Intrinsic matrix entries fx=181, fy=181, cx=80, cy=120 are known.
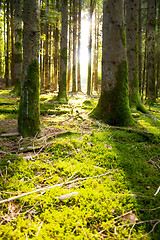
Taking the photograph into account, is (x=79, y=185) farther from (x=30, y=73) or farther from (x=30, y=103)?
(x=30, y=73)

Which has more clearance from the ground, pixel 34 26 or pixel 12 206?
pixel 34 26

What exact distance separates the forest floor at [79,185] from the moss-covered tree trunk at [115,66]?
1103 millimetres

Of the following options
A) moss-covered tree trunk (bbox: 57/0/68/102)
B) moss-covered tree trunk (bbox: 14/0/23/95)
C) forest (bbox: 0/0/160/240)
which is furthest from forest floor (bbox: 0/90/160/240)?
moss-covered tree trunk (bbox: 14/0/23/95)

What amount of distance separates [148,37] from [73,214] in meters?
12.1

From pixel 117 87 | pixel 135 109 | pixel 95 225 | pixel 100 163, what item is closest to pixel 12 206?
pixel 95 225

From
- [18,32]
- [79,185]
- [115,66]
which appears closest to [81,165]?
[79,185]

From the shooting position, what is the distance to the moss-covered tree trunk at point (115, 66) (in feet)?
18.4

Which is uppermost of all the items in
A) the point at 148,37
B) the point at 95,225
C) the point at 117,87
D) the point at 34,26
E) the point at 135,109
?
the point at 148,37

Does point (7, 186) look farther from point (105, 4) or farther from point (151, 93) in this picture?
point (151, 93)

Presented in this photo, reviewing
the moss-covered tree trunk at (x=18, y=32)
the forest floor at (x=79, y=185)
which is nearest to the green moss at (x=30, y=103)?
the forest floor at (x=79, y=185)

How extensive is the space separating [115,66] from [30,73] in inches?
111

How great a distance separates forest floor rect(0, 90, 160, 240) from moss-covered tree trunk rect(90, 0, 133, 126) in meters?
1.10

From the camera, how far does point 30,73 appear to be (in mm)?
4066

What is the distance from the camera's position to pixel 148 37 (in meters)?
11.5
